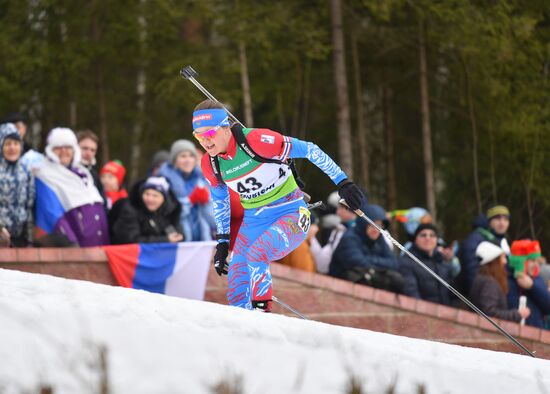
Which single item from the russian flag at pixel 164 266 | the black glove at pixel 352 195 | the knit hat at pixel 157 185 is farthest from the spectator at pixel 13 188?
the black glove at pixel 352 195

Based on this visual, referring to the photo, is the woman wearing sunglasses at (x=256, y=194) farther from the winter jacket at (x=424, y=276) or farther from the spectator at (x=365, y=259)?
the winter jacket at (x=424, y=276)

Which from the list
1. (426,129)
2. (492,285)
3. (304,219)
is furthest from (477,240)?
(304,219)

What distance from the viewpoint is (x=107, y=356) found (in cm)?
439

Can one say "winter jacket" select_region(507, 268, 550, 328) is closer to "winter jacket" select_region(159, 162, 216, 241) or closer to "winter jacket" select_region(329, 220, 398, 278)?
"winter jacket" select_region(329, 220, 398, 278)

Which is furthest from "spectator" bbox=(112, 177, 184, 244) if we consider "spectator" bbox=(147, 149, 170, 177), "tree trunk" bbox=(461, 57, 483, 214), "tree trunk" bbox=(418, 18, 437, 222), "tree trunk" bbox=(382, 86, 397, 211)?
"tree trunk" bbox=(382, 86, 397, 211)

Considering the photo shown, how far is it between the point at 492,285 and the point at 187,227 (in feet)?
9.78

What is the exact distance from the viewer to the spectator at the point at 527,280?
11.8 metres

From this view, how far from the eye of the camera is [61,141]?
10289 mm

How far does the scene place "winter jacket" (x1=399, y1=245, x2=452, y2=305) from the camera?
1144 centimetres

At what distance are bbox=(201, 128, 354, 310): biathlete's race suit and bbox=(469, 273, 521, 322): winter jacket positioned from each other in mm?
3870

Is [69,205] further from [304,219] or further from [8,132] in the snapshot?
[304,219]

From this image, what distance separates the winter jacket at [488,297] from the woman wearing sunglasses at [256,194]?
3890mm

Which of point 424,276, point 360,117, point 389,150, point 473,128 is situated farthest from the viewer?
point 389,150

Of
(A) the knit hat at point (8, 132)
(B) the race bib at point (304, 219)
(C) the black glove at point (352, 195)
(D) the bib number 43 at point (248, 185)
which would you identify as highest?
(A) the knit hat at point (8, 132)
